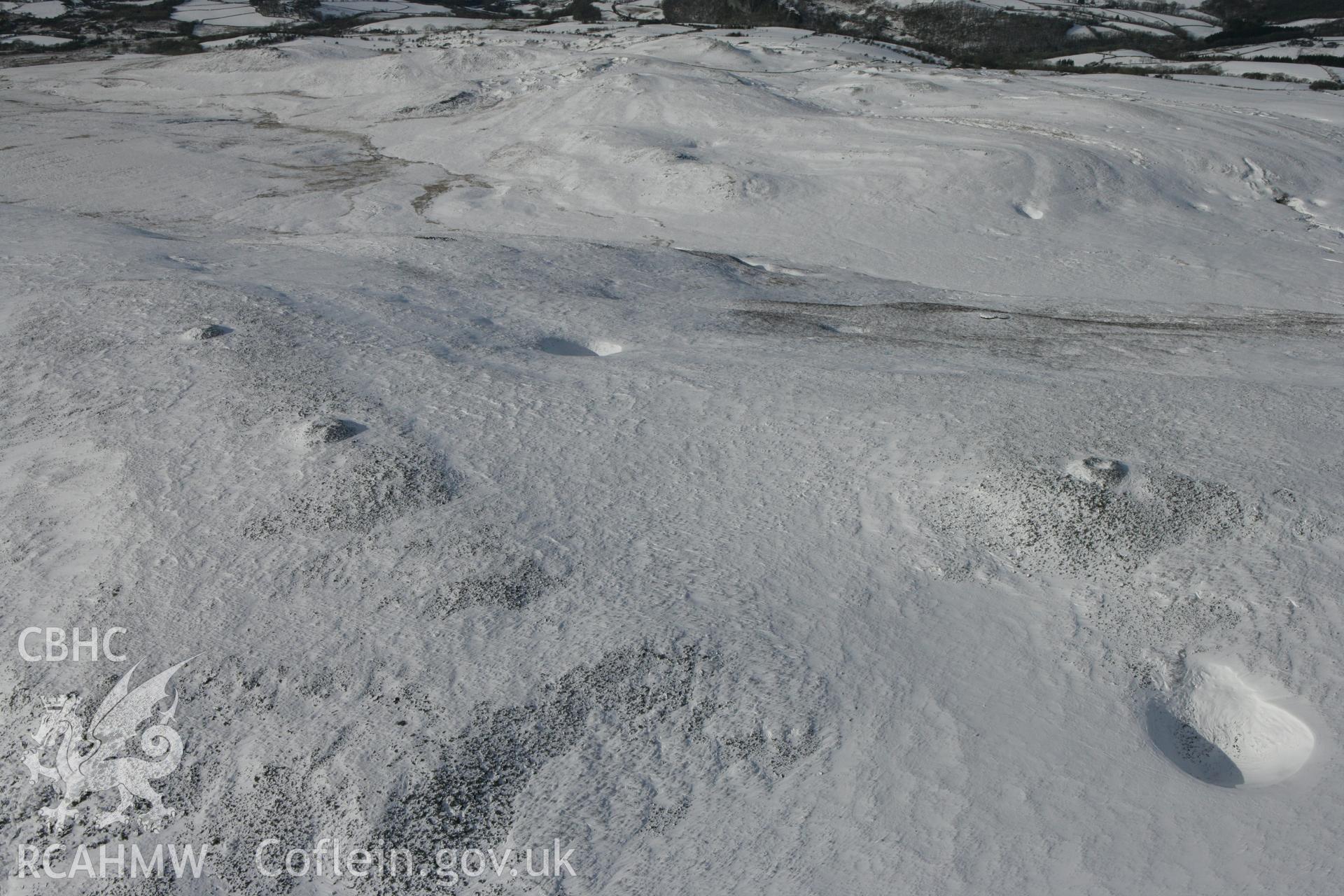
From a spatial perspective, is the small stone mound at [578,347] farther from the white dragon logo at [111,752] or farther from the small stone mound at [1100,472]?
the white dragon logo at [111,752]

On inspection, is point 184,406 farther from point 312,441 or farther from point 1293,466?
point 1293,466

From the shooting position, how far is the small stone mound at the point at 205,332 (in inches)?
344

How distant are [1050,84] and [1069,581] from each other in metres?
26.9

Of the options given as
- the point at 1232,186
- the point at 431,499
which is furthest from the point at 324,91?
the point at 431,499

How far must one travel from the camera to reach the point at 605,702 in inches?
204

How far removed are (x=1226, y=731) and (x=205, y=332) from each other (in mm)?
9073

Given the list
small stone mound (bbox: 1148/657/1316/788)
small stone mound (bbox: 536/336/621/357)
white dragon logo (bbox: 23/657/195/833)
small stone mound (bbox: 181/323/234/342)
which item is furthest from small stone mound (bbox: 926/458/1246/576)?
small stone mound (bbox: 181/323/234/342)

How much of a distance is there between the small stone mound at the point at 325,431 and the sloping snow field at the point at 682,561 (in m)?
0.07

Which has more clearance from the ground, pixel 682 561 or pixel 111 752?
pixel 682 561

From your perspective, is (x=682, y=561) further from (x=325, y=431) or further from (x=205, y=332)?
(x=205, y=332)

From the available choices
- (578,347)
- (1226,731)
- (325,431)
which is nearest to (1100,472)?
(1226,731)

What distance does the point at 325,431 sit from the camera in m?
7.16

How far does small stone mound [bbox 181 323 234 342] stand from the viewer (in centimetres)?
873

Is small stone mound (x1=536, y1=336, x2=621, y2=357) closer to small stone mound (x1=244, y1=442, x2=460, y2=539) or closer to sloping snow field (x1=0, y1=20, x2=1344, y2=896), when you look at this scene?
sloping snow field (x1=0, y1=20, x2=1344, y2=896)
